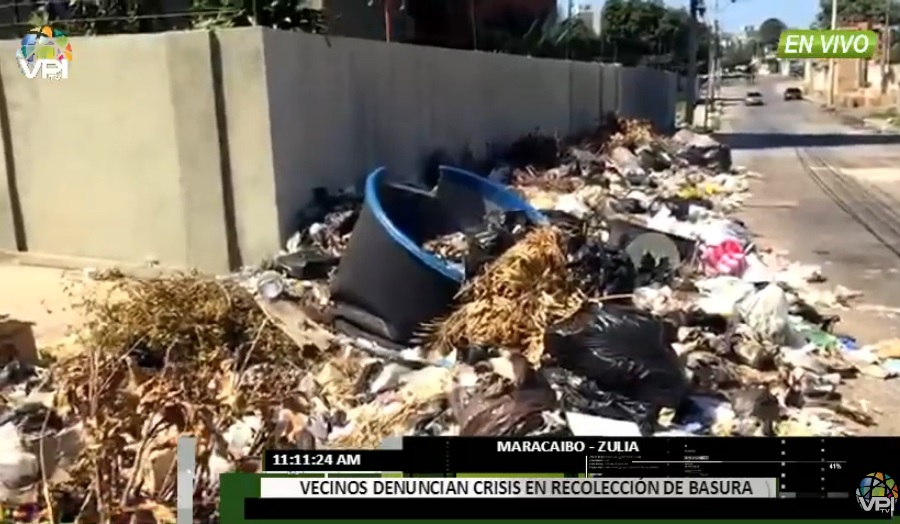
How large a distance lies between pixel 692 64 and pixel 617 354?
0.86 metres

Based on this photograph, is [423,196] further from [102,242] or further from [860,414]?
[860,414]

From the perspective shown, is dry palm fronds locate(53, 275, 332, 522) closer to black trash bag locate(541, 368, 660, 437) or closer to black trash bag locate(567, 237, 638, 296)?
black trash bag locate(541, 368, 660, 437)

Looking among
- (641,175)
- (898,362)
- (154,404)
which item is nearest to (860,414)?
(898,362)

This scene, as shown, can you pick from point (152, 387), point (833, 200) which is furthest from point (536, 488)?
point (833, 200)

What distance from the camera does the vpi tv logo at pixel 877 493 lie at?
221 centimetres

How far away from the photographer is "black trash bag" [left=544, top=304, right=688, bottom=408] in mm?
2477

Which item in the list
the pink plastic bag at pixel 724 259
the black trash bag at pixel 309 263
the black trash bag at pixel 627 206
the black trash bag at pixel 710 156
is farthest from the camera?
the black trash bag at pixel 627 206

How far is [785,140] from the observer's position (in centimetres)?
312

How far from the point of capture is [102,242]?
9.86 ft

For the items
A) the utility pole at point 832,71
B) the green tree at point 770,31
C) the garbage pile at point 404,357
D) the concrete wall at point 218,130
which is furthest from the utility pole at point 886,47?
the garbage pile at point 404,357

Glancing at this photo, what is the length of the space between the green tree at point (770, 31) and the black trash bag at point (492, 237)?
80 centimetres

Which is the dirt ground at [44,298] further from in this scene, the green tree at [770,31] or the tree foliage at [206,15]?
the green tree at [770,31]

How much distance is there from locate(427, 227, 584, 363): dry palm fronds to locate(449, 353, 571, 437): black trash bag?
0.06 m

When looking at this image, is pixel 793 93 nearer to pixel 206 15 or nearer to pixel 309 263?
pixel 309 263
